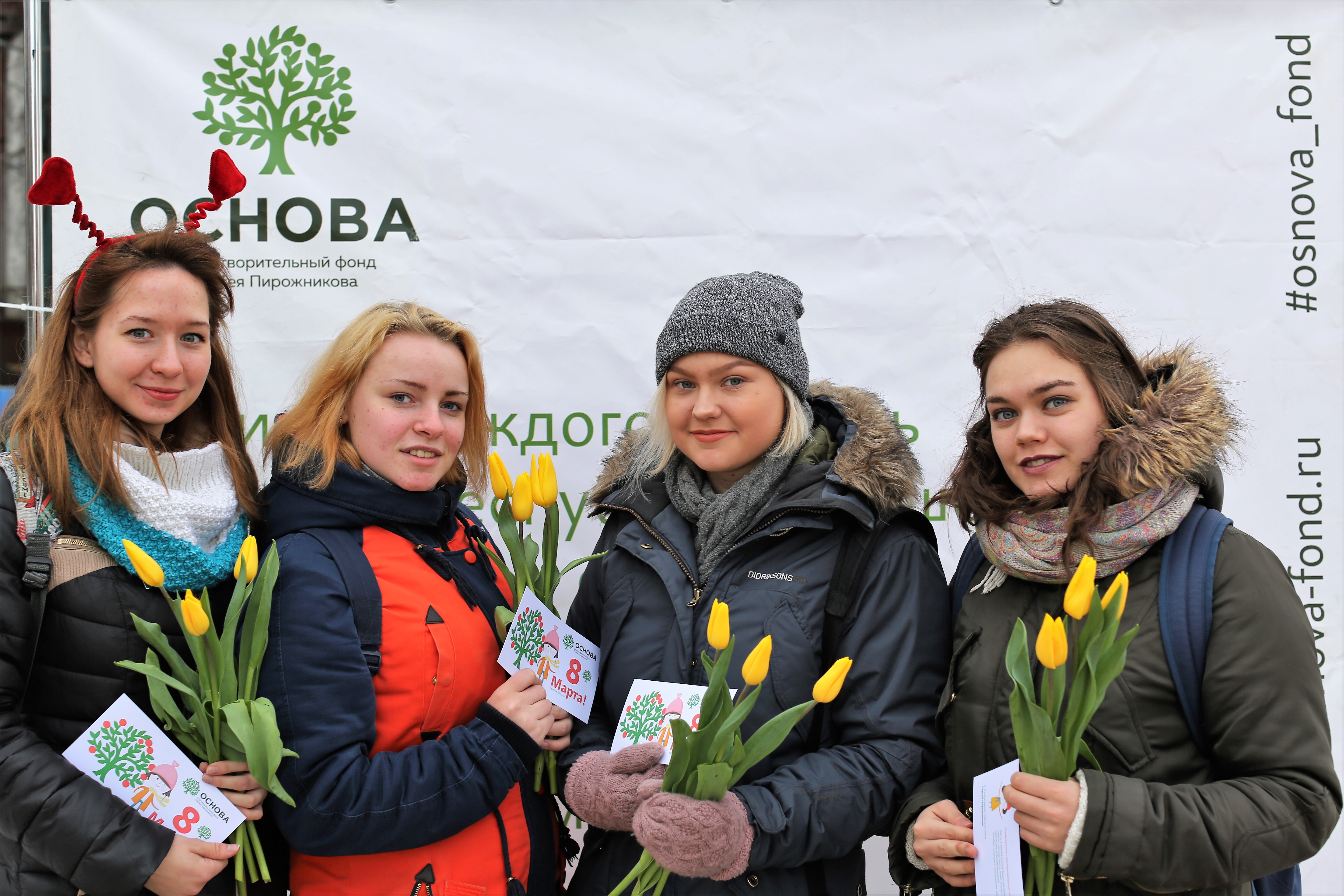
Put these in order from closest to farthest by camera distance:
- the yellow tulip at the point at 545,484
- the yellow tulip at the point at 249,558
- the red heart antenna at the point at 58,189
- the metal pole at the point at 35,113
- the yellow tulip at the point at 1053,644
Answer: the yellow tulip at the point at 1053,644 → the yellow tulip at the point at 249,558 → the red heart antenna at the point at 58,189 → the yellow tulip at the point at 545,484 → the metal pole at the point at 35,113

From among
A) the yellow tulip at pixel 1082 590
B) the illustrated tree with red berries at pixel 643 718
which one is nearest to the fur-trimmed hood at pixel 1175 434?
the yellow tulip at pixel 1082 590

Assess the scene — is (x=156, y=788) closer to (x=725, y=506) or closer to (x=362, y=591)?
(x=362, y=591)

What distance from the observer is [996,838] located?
156 centimetres

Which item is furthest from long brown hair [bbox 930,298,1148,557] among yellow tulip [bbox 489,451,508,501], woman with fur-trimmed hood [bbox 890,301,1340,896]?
yellow tulip [bbox 489,451,508,501]

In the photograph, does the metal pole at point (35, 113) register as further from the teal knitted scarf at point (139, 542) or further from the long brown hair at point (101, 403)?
the teal knitted scarf at point (139, 542)

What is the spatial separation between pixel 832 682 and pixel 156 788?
3.79 ft

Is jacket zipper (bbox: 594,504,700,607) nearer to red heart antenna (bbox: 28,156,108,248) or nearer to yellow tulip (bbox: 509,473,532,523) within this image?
yellow tulip (bbox: 509,473,532,523)

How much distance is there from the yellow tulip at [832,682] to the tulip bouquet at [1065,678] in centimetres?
26

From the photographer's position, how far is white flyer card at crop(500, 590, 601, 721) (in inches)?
74.1

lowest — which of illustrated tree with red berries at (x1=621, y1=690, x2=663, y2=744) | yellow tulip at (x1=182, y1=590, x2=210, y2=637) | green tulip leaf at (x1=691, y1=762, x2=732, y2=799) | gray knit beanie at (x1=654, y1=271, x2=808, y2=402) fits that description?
green tulip leaf at (x1=691, y1=762, x2=732, y2=799)

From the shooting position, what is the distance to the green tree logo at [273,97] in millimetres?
2906

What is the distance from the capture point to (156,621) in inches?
68.4

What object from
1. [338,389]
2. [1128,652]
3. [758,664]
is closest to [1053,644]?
[1128,652]

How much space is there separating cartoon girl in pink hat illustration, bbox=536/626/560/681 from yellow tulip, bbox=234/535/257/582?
568 mm
